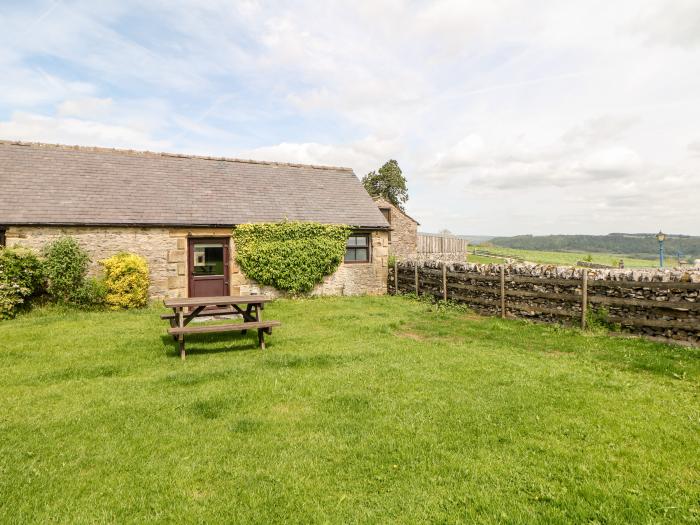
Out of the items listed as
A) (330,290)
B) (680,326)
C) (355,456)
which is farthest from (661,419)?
(330,290)

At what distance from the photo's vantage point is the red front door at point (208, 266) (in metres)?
15.2

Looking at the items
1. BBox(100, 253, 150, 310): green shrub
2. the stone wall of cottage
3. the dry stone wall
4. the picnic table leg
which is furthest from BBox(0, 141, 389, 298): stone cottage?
the picnic table leg

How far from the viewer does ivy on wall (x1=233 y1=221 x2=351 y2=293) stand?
15.7 meters

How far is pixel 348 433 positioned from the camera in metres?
4.76

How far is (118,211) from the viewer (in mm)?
14414

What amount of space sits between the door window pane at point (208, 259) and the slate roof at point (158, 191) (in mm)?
970

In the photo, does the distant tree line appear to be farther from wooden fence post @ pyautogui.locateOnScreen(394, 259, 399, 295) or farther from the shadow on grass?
the shadow on grass

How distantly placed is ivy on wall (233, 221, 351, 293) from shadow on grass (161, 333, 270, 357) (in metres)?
6.17

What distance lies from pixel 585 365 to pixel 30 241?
15883mm

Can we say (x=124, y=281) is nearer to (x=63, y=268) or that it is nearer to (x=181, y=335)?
(x=63, y=268)

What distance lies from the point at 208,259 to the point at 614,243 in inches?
5822

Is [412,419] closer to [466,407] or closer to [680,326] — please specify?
[466,407]

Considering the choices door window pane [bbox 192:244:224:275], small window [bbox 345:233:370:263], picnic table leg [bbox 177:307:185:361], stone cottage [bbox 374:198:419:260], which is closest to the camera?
picnic table leg [bbox 177:307:185:361]

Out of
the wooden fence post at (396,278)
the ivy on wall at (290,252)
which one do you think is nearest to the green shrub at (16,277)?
the ivy on wall at (290,252)
